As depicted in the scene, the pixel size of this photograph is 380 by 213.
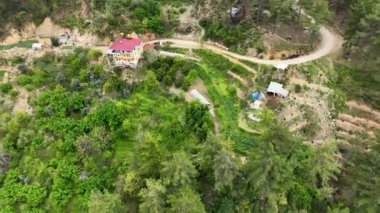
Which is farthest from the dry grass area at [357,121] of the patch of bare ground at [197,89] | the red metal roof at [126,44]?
the red metal roof at [126,44]

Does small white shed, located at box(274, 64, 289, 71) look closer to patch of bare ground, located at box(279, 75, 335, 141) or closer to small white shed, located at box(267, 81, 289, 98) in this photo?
patch of bare ground, located at box(279, 75, 335, 141)

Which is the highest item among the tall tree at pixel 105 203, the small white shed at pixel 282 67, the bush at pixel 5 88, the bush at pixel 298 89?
the small white shed at pixel 282 67

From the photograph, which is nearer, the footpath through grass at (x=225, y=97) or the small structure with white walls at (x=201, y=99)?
the footpath through grass at (x=225, y=97)

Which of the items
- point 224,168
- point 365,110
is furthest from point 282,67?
point 224,168

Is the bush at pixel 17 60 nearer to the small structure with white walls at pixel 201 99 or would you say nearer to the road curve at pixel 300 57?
the road curve at pixel 300 57

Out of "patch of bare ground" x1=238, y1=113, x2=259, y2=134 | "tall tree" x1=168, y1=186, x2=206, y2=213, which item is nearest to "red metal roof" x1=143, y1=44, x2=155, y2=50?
"patch of bare ground" x1=238, y1=113, x2=259, y2=134
